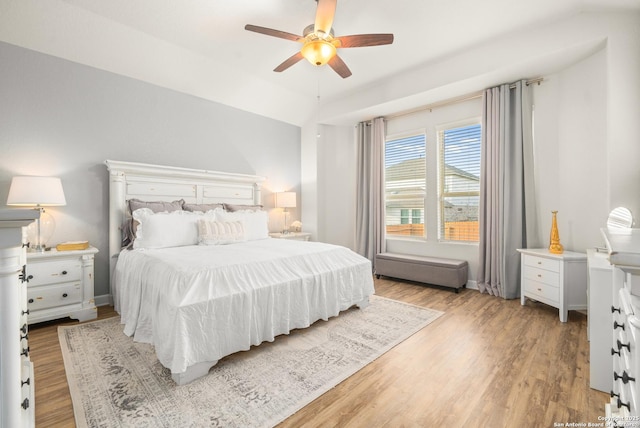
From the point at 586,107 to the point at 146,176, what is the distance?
5.02m

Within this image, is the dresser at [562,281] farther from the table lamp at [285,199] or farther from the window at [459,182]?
the table lamp at [285,199]

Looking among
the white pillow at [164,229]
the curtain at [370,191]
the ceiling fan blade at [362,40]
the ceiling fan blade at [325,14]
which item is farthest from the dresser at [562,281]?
the white pillow at [164,229]

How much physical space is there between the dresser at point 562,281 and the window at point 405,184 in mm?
1762

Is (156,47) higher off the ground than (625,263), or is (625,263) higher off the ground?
(156,47)

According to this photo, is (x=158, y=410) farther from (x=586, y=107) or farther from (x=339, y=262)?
(x=586, y=107)

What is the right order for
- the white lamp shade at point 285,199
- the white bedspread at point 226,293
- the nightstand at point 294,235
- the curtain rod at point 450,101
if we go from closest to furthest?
the white bedspread at point 226,293
the curtain rod at point 450,101
the nightstand at point 294,235
the white lamp shade at point 285,199

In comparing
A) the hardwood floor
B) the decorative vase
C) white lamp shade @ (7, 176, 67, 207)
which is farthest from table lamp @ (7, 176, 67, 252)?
the decorative vase

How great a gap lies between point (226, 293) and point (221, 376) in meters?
0.52

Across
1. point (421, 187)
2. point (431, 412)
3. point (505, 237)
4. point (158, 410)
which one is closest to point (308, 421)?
point (431, 412)

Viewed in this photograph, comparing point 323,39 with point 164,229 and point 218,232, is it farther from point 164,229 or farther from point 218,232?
point 164,229

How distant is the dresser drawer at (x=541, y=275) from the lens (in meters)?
2.86

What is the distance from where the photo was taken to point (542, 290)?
3.00 meters

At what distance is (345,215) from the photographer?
542 centimetres

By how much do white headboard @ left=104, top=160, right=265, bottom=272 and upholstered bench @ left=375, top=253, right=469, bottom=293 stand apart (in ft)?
7.41
